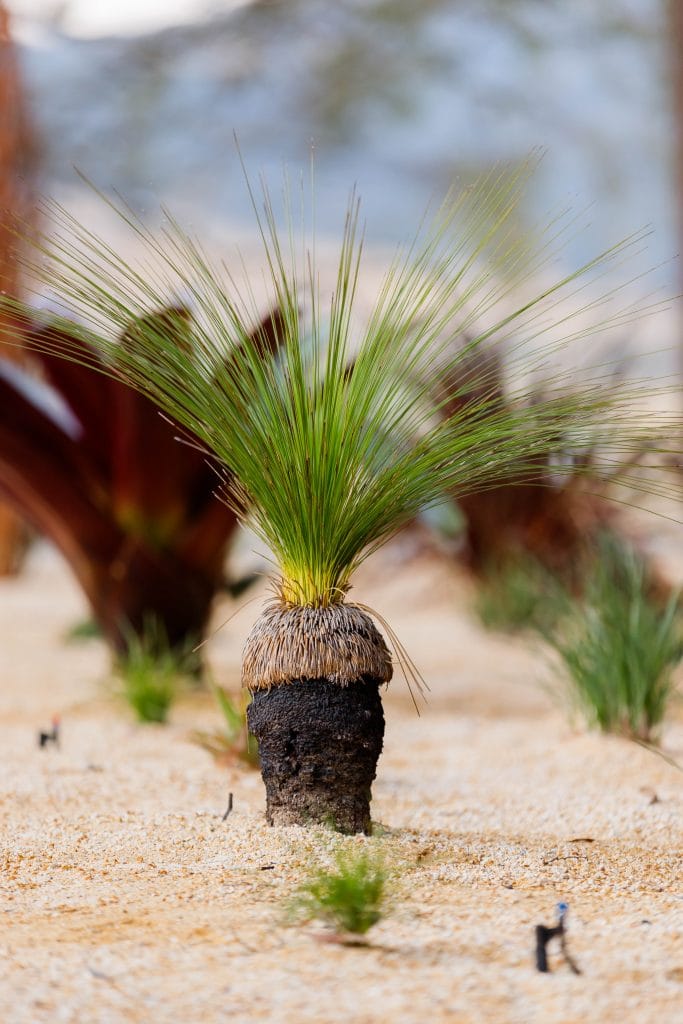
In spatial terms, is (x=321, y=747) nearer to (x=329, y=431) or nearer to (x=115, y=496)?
(x=329, y=431)

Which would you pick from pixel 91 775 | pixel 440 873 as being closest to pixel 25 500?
pixel 91 775

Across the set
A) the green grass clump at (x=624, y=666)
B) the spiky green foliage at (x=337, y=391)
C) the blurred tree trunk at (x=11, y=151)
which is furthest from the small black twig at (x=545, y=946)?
the blurred tree trunk at (x=11, y=151)

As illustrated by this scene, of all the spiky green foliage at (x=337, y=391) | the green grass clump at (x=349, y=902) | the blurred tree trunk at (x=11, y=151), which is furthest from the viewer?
the blurred tree trunk at (x=11, y=151)

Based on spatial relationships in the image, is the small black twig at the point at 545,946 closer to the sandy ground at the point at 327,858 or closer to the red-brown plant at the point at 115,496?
the sandy ground at the point at 327,858

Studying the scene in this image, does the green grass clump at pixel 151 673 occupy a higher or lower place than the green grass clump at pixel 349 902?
higher

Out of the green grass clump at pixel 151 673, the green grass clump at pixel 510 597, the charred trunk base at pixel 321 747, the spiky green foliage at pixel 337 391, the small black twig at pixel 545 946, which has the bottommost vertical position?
the small black twig at pixel 545 946

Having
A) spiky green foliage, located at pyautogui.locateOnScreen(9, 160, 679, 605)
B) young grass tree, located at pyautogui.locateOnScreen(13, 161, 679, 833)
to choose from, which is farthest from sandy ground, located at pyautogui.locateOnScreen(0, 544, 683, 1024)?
spiky green foliage, located at pyautogui.locateOnScreen(9, 160, 679, 605)

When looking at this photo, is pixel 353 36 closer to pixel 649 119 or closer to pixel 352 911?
pixel 649 119
